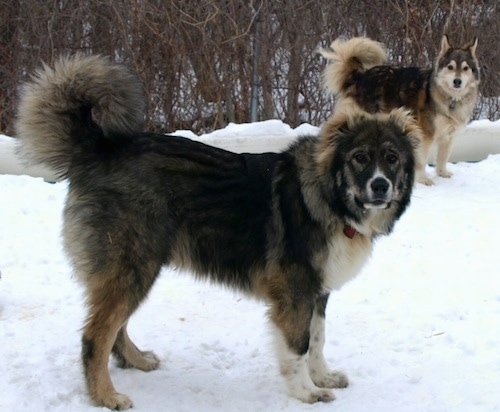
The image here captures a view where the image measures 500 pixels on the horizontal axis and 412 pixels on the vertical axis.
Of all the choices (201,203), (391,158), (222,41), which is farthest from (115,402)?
(222,41)

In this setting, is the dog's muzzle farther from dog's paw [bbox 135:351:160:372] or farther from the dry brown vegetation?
the dry brown vegetation

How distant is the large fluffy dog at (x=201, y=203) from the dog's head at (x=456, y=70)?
15.7 feet

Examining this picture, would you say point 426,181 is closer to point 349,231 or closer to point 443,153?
point 443,153

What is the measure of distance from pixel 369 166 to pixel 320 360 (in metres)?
1.12

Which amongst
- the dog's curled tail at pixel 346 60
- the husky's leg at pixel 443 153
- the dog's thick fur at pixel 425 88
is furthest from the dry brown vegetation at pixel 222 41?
the husky's leg at pixel 443 153

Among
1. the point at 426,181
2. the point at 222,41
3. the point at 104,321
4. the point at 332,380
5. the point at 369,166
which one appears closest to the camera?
Answer: the point at 104,321

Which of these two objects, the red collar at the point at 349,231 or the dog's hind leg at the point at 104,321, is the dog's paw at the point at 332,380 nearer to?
the red collar at the point at 349,231

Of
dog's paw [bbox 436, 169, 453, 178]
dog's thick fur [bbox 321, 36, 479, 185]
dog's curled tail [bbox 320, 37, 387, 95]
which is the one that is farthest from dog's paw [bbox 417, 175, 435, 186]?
dog's curled tail [bbox 320, 37, 387, 95]

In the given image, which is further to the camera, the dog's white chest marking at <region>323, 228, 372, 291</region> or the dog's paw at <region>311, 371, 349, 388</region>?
the dog's paw at <region>311, 371, 349, 388</region>

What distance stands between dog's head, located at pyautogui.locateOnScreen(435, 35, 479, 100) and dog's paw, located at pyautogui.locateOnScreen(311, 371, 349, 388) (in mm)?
5247

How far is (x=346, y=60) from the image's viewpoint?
8539mm

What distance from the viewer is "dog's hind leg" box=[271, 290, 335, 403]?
141 inches

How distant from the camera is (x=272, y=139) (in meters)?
8.05

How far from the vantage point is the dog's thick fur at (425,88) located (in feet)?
27.0
